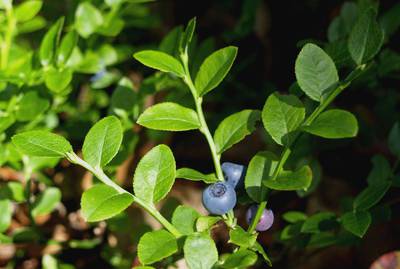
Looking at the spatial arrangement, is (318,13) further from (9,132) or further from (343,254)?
(9,132)

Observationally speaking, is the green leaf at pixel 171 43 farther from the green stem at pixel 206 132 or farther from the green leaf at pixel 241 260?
the green leaf at pixel 241 260

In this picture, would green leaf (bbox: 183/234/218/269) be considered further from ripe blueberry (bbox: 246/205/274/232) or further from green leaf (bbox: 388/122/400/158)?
green leaf (bbox: 388/122/400/158)

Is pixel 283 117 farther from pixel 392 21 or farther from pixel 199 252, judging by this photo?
pixel 392 21

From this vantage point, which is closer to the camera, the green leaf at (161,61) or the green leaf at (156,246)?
the green leaf at (156,246)

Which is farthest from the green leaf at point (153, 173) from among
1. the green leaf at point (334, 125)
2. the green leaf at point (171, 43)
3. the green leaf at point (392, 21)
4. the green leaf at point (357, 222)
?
the green leaf at point (392, 21)

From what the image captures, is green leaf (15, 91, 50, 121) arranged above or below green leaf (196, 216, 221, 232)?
above

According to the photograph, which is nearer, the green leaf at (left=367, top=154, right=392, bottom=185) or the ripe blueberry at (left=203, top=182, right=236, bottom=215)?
the ripe blueberry at (left=203, top=182, right=236, bottom=215)

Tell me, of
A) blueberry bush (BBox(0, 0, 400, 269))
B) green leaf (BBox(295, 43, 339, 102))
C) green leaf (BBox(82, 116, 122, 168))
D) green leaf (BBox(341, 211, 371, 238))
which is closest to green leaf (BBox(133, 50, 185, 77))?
blueberry bush (BBox(0, 0, 400, 269))
